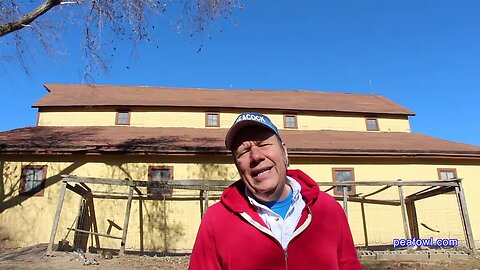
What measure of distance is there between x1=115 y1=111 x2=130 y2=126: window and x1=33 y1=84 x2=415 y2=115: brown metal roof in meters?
0.48

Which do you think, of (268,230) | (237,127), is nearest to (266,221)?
(268,230)

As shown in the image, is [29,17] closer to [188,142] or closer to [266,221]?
[188,142]

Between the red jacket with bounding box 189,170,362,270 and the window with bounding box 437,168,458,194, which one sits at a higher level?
the window with bounding box 437,168,458,194

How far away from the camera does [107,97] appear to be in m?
21.1

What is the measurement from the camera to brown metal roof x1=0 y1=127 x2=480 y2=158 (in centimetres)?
1453

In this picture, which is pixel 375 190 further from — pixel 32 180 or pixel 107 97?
pixel 107 97

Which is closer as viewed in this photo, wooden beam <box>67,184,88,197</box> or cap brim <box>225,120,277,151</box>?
cap brim <box>225,120,277,151</box>

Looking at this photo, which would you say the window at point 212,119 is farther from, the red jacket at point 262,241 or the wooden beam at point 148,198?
the red jacket at point 262,241

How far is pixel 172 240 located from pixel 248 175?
12.9 meters

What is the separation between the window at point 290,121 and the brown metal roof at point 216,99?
40 cm

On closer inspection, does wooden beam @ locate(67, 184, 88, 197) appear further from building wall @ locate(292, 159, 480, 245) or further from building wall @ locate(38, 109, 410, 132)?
building wall @ locate(292, 159, 480, 245)

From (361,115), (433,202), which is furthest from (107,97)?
(433,202)

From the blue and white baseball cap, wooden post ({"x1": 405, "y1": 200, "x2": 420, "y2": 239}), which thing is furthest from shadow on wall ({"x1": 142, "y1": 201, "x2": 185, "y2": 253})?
the blue and white baseball cap

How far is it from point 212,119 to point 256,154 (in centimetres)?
1823
